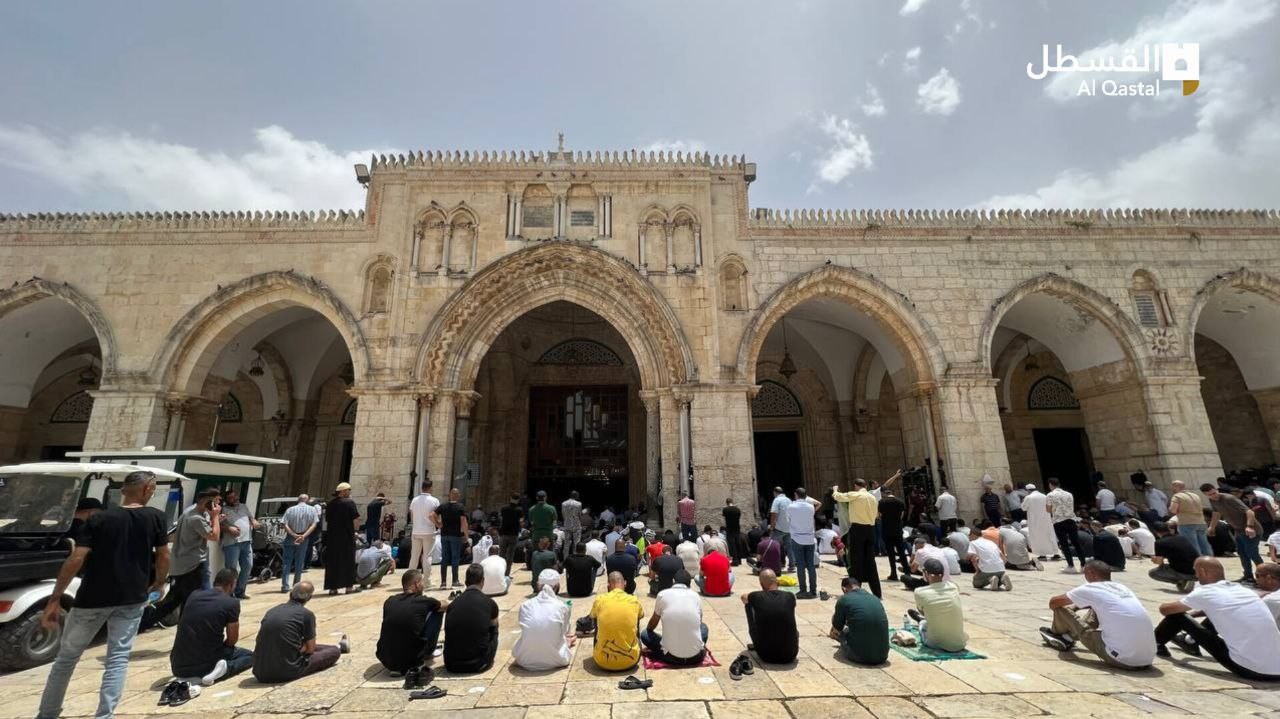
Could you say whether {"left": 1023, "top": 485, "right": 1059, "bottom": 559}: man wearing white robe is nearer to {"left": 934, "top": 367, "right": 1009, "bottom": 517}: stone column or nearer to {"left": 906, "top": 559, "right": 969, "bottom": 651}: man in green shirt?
{"left": 934, "top": 367, "right": 1009, "bottom": 517}: stone column

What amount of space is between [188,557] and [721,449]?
836cm

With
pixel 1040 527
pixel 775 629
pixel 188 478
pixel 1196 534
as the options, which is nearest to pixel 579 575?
pixel 775 629

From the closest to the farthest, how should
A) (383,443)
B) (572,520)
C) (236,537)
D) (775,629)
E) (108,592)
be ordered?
(108,592)
(775,629)
(236,537)
(572,520)
(383,443)

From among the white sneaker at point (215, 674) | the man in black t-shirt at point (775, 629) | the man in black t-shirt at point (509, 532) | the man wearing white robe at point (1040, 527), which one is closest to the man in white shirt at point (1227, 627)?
the man in black t-shirt at point (775, 629)

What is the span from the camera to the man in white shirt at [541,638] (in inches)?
151

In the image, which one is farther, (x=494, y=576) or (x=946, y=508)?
(x=946, y=508)

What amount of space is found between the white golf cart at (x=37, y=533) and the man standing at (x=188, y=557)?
26.0 inches

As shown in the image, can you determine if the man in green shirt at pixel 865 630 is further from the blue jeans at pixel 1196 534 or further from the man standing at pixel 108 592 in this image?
the blue jeans at pixel 1196 534

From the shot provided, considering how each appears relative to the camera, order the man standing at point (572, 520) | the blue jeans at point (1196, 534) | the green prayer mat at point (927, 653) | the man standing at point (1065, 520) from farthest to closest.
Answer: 1. the man standing at point (572, 520)
2. the man standing at point (1065, 520)
3. the blue jeans at point (1196, 534)
4. the green prayer mat at point (927, 653)

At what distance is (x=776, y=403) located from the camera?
54.0ft

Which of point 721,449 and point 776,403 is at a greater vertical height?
point 776,403

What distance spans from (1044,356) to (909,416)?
23.5ft

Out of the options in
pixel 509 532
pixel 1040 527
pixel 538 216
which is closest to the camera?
pixel 1040 527

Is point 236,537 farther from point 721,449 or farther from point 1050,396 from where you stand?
point 1050,396
